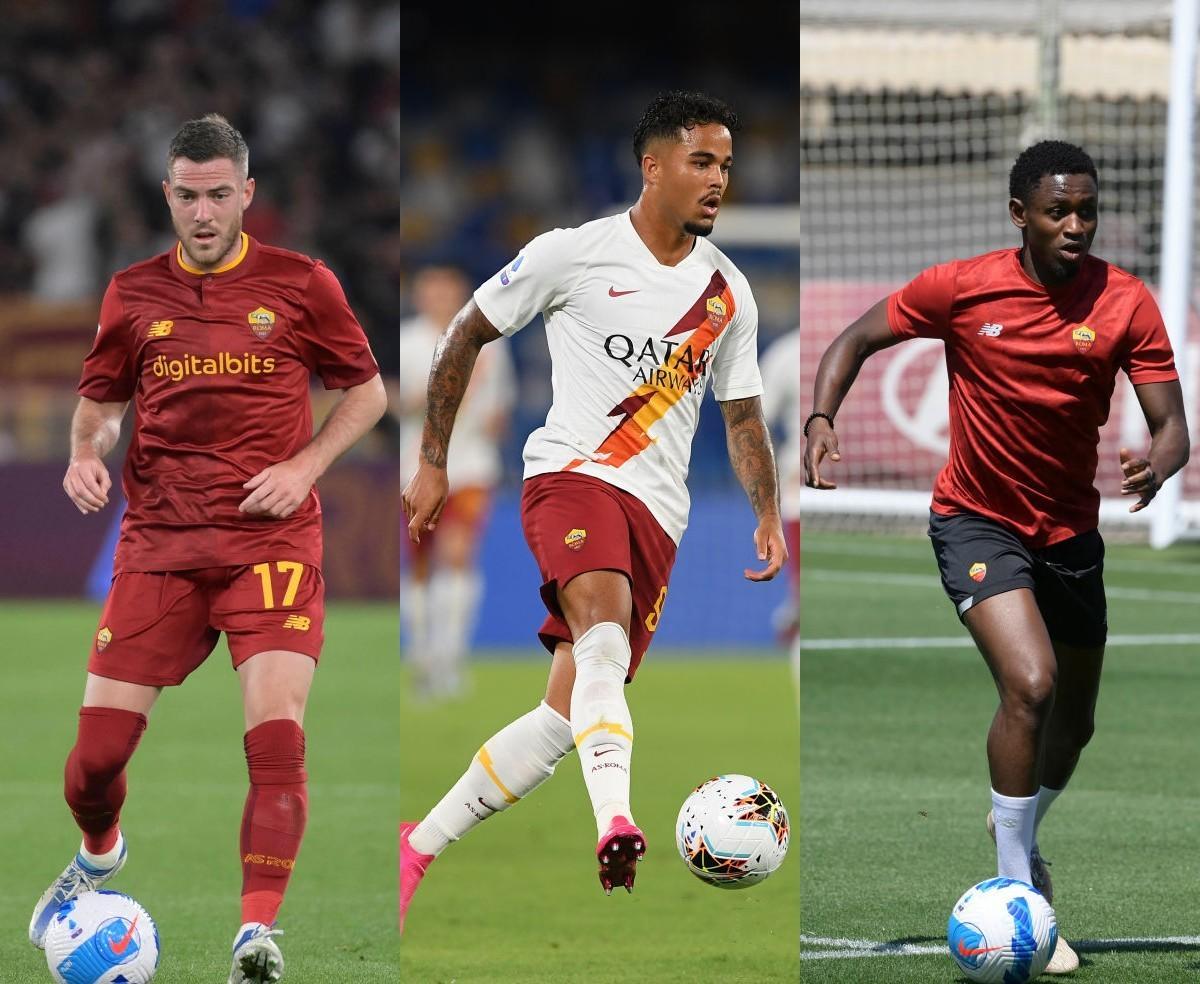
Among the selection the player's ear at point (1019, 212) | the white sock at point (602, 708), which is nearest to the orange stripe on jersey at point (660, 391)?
Result: the white sock at point (602, 708)

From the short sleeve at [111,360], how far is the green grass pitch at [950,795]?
99.8 inches

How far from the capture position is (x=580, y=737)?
5.27 meters

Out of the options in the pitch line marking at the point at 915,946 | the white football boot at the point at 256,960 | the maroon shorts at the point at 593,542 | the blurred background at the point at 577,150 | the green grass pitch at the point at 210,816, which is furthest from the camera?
the blurred background at the point at 577,150

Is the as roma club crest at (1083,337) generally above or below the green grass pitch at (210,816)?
above

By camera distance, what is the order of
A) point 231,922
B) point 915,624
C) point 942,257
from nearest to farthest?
point 231,922, point 915,624, point 942,257

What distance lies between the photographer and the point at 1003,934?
508 centimetres

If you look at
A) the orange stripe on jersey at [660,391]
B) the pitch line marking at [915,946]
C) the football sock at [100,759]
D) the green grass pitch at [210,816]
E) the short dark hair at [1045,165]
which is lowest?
the green grass pitch at [210,816]

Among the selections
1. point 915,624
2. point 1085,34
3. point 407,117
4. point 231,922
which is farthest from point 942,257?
point 231,922

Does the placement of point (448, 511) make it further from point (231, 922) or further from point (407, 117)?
point (407, 117)

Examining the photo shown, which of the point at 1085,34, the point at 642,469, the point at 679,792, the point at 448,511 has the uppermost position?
the point at 1085,34

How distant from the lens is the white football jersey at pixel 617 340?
18.4 feet

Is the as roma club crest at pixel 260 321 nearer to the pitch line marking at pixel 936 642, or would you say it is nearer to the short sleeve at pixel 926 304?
the short sleeve at pixel 926 304

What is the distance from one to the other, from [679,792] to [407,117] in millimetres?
15743

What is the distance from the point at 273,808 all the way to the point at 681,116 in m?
2.18
